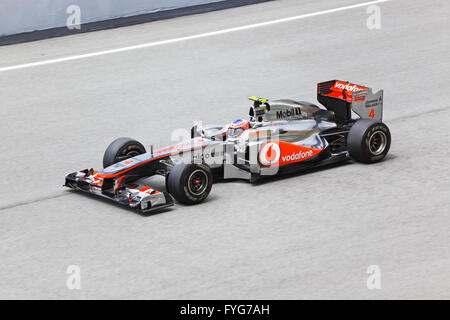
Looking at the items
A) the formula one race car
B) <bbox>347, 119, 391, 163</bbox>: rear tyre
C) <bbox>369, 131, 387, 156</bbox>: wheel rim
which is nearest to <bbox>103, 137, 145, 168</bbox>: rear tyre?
the formula one race car

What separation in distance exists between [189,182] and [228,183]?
3.28ft

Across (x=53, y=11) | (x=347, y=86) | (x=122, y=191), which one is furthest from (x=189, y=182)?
(x=53, y=11)

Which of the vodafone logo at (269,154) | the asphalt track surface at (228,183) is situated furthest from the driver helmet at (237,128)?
the asphalt track surface at (228,183)

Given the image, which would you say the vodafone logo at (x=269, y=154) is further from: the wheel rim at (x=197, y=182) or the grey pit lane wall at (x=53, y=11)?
the grey pit lane wall at (x=53, y=11)

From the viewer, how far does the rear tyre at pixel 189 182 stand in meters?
9.12

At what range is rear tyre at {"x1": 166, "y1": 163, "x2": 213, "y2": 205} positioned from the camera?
29.9 feet

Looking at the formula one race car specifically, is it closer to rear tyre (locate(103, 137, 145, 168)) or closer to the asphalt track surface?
rear tyre (locate(103, 137, 145, 168))

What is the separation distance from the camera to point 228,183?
398 inches

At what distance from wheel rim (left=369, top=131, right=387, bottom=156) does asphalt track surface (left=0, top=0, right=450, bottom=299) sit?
225 millimetres

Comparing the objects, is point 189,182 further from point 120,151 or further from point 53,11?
point 53,11

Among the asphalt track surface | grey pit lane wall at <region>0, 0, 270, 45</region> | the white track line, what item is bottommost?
the asphalt track surface

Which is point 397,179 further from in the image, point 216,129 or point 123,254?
point 123,254

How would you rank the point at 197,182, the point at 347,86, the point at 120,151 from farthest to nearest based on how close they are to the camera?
1. the point at 347,86
2. the point at 120,151
3. the point at 197,182

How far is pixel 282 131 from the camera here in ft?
33.2
